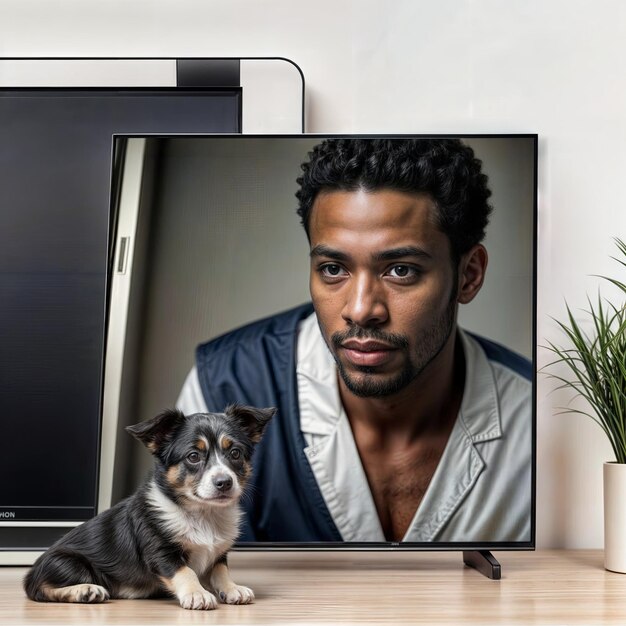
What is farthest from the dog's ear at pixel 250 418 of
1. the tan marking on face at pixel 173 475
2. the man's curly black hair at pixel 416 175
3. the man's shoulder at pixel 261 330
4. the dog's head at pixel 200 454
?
the man's curly black hair at pixel 416 175

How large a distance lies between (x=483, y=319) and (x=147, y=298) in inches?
21.4

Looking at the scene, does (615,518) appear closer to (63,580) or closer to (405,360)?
(405,360)

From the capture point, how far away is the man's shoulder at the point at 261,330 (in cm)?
134

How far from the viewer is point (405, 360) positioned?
132 cm

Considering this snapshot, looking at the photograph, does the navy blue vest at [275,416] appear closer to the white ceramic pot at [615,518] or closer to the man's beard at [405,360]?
the man's beard at [405,360]

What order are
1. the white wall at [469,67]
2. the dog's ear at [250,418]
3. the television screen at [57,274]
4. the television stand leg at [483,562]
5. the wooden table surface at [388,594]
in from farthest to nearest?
the white wall at [469,67], the television screen at [57,274], the television stand leg at [483,562], the dog's ear at [250,418], the wooden table surface at [388,594]

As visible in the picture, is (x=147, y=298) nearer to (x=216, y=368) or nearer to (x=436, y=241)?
(x=216, y=368)

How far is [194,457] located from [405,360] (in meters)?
0.40

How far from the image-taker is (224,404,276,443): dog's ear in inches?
44.8

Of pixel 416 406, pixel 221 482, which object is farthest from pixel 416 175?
pixel 221 482

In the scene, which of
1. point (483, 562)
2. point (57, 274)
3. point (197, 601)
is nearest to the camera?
point (197, 601)

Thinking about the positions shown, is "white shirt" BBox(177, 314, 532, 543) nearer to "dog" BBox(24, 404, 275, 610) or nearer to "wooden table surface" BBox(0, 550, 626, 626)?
"wooden table surface" BBox(0, 550, 626, 626)

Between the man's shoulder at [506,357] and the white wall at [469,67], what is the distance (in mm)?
193

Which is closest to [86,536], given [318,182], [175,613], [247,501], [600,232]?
[175,613]
